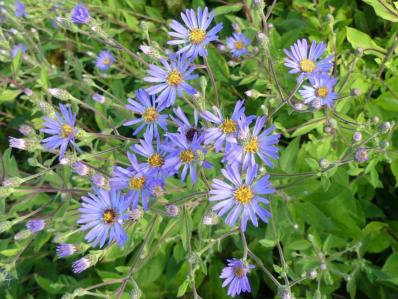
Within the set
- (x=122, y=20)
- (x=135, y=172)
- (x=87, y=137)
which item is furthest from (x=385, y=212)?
(x=122, y=20)

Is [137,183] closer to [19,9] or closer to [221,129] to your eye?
[221,129]

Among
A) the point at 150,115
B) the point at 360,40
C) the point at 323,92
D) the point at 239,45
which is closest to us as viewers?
the point at 323,92

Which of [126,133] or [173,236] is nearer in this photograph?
[173,236]

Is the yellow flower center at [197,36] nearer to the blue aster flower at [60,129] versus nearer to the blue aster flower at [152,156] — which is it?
the blue aster flower at [152,156]

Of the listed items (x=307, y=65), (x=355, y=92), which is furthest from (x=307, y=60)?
(x=355, y=92)

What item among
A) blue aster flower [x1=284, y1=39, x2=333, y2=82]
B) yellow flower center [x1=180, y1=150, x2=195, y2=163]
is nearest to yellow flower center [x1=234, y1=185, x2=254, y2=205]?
yellow flower center [x1=180, y1=150, x2=195, y2=163]

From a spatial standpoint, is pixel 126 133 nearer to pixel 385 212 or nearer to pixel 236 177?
pixel 236 177

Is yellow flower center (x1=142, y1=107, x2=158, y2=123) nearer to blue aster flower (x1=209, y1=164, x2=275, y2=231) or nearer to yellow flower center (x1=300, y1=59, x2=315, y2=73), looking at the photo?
blue aster flower (x1=209, y1=164, x2=275, y2=231)
